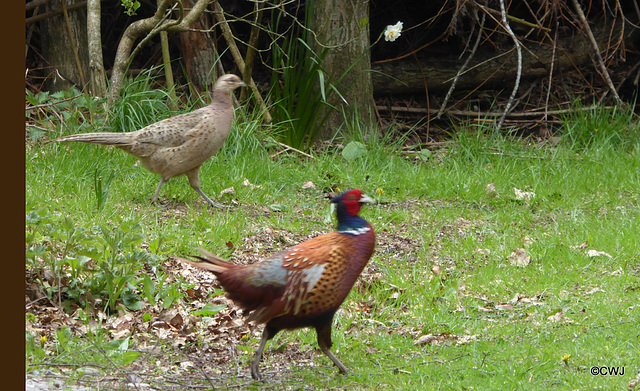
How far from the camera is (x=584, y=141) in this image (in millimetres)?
8703

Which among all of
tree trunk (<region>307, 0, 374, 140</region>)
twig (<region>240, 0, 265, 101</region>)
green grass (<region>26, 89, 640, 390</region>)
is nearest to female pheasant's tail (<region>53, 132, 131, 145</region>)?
green grass (<region>26, 89, 640, 390</region>)

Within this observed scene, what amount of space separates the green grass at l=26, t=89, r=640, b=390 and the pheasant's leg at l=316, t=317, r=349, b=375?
0.06 metres

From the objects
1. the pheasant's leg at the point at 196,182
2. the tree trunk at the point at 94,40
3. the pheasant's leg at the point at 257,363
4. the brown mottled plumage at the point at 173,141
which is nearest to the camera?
the pheasant's leg at the point at 257,363

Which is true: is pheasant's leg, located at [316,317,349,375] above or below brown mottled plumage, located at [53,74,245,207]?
below

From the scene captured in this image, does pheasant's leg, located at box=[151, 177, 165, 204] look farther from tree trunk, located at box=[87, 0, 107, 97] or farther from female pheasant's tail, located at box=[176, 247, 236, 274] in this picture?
female pheasant's tail, located at box=[176, 247, 236, 274]

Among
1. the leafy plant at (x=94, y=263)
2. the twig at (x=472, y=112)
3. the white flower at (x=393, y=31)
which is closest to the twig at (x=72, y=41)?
the white flower at (x=393, y=31)

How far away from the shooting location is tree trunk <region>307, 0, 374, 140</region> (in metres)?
8.41

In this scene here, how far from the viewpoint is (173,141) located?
20.2 feet

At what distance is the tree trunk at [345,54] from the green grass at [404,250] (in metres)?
0.44

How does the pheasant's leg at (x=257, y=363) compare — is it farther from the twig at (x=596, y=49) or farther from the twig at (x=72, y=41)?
the twig at (x=596, y=49)

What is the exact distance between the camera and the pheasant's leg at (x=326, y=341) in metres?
3.83

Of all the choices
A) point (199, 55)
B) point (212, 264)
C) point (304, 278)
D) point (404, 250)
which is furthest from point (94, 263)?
point (199, 55)

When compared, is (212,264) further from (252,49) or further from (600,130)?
(600,130)

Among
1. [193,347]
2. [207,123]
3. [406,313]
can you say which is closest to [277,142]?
[207,123]
